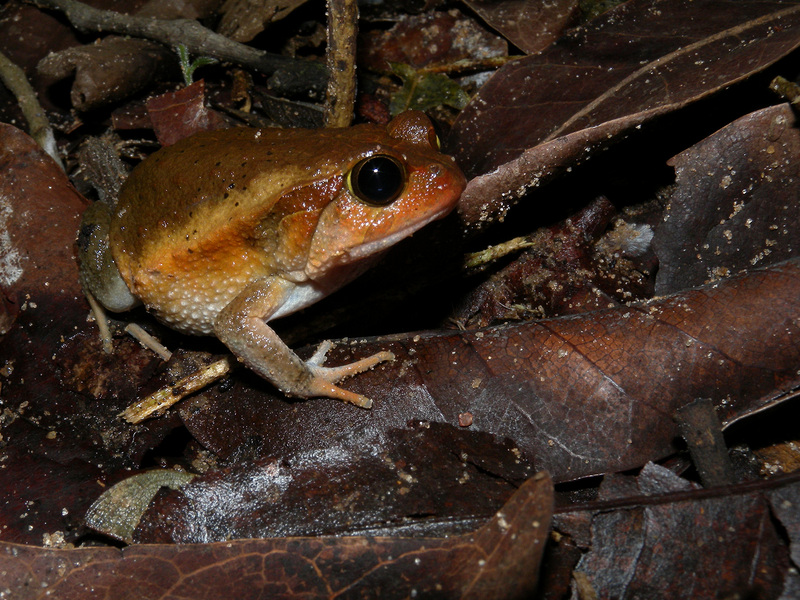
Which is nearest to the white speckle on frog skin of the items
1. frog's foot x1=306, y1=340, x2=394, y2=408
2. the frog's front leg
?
the frog's front leg

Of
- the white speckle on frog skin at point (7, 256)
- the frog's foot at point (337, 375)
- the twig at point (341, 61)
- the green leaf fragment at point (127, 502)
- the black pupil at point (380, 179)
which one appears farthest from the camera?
the white speckle on frog skin at point (7, 256)

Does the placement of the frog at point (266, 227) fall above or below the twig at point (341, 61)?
below

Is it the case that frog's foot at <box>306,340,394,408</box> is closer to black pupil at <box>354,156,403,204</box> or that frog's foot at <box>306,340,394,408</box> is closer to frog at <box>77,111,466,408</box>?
frog at <box>77,111,466,408</box>

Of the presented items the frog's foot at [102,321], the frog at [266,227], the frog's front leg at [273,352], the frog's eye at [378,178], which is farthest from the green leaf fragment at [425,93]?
the frog's foot at [102,321]

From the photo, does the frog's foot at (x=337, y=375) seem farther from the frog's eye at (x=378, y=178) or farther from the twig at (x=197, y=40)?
the twig at (x=197, y=40)

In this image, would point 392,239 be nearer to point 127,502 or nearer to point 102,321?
→ point 127,502

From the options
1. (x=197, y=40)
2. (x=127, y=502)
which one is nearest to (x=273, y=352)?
(x=127, y=502)
